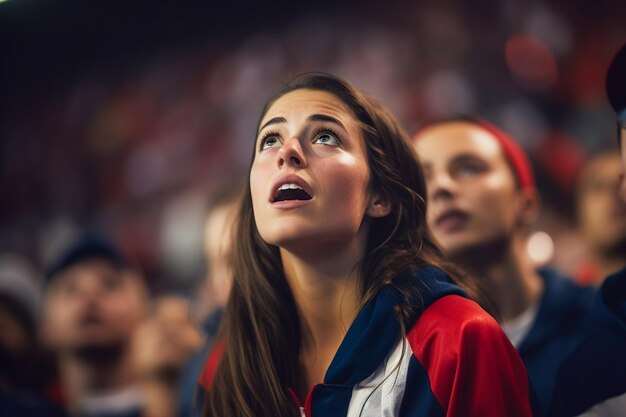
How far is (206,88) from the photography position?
492cm

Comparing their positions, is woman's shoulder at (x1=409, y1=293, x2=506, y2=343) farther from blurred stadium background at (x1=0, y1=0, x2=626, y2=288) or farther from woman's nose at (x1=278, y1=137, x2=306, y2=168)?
blurred stadium background at (x1=0, y1=0, x2=626, y2=288)

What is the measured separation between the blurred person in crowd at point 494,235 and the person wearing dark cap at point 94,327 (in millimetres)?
1382

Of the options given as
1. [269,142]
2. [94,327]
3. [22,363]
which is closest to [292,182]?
[269,142]

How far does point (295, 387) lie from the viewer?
1624 millimetres

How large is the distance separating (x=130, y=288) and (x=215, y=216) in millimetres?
454

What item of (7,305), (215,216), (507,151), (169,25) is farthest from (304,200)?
(169,25)

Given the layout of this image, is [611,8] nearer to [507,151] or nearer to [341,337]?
[507,151]

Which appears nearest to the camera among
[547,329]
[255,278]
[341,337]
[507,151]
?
[341,337]

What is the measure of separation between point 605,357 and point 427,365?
49cm

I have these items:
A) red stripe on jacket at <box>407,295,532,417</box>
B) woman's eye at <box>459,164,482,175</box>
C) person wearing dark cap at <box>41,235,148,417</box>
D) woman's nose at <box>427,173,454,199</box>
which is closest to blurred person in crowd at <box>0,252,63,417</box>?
person wearing dark cap at <box>41,235,148,417</box>

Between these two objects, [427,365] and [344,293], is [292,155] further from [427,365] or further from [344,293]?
[427,365]

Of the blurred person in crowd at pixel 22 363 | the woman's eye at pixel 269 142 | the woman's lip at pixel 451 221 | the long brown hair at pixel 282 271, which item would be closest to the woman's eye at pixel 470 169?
the woman's lip at pixel 451 221

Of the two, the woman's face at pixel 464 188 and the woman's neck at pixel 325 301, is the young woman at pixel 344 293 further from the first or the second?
the woman's face at pixel 464 188

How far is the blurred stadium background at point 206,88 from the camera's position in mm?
4195
